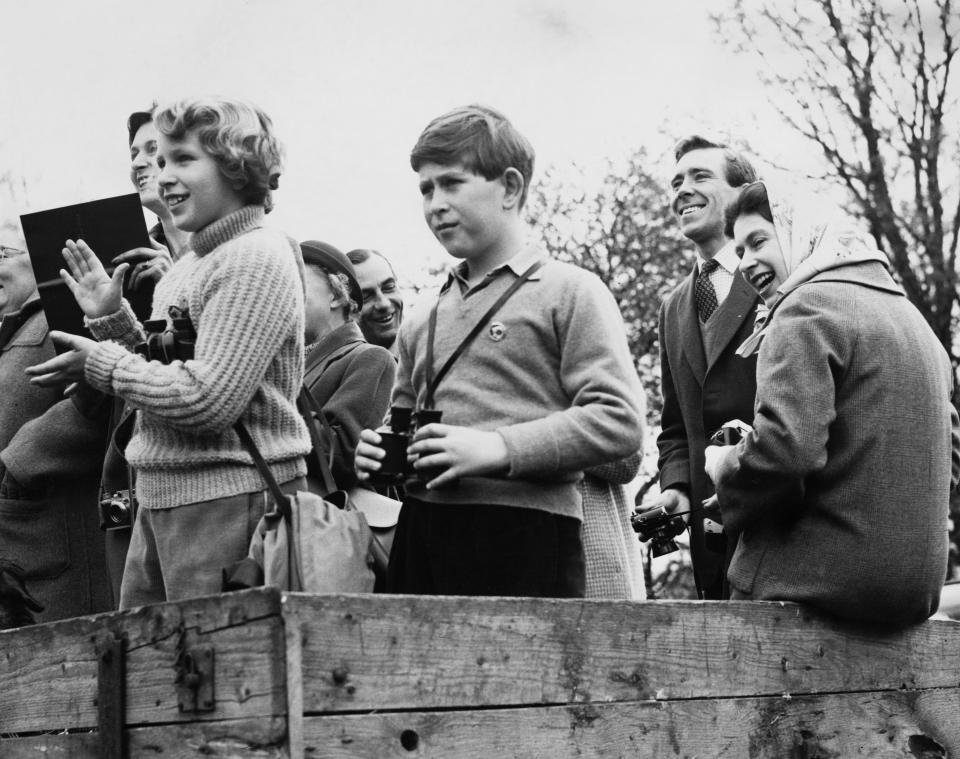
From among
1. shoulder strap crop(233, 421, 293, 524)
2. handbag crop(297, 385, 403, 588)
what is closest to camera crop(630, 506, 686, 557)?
handbag crop(297, 385, 403, 588)

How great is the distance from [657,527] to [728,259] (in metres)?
1.22

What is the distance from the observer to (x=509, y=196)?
12.3 ft

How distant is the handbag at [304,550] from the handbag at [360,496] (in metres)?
0.15

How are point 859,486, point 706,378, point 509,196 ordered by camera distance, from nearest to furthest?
1. point 859,486
2. point 509,196
3. point 706,378

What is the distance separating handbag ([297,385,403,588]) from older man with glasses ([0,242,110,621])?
0.99 meters

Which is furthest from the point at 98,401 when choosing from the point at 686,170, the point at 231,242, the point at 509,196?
the point at 686,170

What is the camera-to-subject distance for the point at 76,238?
4492mm

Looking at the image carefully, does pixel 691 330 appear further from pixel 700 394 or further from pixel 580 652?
pixel 580 652

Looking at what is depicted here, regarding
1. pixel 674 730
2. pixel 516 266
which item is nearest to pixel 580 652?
pixel 674 730

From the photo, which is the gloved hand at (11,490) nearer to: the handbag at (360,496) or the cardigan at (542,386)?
the handbag at (360,496)

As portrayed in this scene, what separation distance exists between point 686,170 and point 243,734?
143 inches

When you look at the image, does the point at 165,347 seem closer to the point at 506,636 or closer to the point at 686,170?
the point at 506,636

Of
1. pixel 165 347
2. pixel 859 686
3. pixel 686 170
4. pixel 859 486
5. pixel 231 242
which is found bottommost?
pixel 859 686

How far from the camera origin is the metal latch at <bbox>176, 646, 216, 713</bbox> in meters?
2.62
